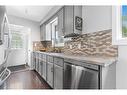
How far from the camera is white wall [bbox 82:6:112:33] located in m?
1.82

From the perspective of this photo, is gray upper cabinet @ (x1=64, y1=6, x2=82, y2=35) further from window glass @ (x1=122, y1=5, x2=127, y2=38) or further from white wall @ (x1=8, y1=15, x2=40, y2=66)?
white wall @ (x1=8, y1=15, x2=40, y2=66)

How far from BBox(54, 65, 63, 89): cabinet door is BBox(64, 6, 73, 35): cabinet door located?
84 cm

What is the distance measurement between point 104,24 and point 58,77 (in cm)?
135

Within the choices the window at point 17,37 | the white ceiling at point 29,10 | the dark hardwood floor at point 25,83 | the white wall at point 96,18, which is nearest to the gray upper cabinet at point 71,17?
the white wall at point 96,18

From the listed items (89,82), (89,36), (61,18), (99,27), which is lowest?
(89,82)

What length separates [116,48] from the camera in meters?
1.64

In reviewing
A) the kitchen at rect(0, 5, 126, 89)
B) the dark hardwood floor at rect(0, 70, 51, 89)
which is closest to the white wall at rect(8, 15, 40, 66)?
the dark hardwood floor at rect(0, 70, 51, 89)

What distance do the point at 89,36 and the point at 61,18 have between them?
1004 millimetres

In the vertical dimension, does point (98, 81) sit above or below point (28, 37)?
below

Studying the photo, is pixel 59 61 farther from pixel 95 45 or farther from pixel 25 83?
pixel 25 83

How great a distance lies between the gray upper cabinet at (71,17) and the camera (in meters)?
2.23

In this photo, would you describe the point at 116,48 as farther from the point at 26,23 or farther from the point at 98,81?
the point at 26,23

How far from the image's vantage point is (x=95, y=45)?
1.99 meters
